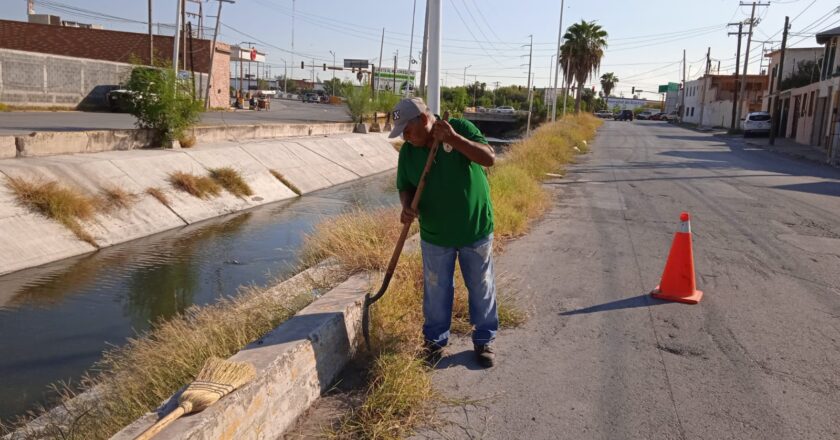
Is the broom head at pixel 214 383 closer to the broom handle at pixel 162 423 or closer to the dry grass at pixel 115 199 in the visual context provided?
the broom handle at pixel 162 423

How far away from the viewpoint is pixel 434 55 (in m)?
8.82

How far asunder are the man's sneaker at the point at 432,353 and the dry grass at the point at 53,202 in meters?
8.11

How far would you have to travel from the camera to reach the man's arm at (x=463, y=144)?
422cm

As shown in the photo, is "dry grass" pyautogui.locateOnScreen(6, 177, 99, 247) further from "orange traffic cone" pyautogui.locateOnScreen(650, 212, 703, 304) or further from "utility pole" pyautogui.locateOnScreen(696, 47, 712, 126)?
"utility pole" pyautogui.locateOnScreen(696, 47, 712, 126)

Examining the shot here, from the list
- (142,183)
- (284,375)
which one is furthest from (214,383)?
(142,183)

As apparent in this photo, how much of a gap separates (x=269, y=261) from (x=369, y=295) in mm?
6062

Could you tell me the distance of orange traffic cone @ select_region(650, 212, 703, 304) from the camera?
6609mm

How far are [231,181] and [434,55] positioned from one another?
8970 mm

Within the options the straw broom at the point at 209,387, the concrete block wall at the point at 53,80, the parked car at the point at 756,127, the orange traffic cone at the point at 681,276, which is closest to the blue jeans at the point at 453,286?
the straw broom at the point at 209,387

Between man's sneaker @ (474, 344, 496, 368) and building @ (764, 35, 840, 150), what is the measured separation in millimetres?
26256

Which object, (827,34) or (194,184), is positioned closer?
(194,184)

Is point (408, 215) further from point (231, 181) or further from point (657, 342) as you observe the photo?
point (231, 181)

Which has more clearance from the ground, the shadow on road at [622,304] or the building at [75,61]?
the building at [75,61]

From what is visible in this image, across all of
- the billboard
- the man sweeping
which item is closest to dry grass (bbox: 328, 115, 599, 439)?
the man sweeping
